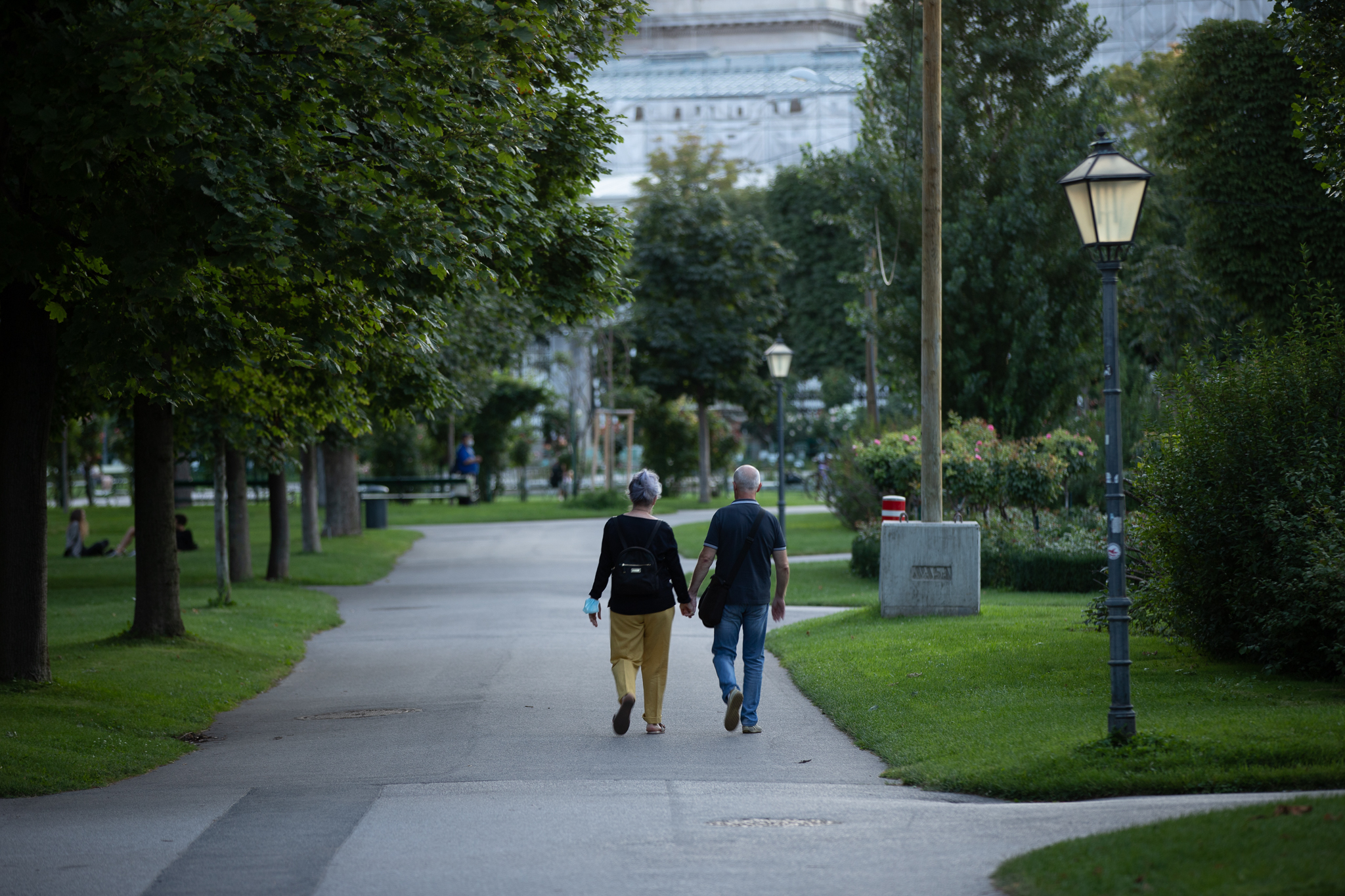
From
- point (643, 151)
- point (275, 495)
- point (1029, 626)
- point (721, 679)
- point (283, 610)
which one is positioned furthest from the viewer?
point (643, 151)

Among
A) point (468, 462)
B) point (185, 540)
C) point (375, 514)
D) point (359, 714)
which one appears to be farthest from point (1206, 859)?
point (468, 462)

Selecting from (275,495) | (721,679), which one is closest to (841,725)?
(721,679)

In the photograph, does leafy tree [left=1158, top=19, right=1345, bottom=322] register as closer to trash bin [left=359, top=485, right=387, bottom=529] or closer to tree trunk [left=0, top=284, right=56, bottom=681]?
tree trunk [left=0, top=284, right=56, bottom=681]

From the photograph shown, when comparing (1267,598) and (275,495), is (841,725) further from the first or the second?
(275,495)

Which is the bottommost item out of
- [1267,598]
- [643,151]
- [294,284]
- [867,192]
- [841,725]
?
[841,725]

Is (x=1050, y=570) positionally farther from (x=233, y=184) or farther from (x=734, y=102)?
(x=734, y=102)

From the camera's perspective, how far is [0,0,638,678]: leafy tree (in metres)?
8.65

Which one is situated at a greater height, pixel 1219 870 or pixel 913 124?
pixel 913 124

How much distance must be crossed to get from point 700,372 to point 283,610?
28.8 metres

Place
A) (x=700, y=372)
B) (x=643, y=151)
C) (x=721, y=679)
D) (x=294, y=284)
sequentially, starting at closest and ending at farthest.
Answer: (x=721, y=679)
(x=294, y=284)
(x=700, y=372)
(x=643, y=151)

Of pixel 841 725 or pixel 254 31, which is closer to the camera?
pixel 254 31

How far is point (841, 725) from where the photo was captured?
9.84 meters

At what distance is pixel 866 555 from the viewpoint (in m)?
21.2

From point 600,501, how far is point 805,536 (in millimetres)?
12593
